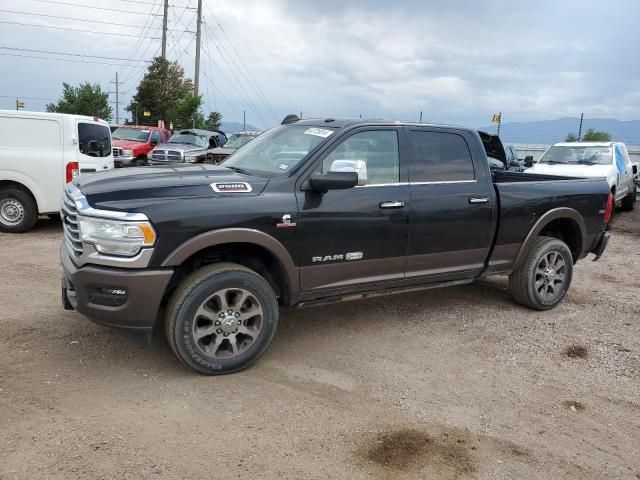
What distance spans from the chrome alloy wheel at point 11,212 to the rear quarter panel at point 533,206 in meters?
7.54

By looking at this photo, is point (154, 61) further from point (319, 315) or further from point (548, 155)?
point (319, 315)

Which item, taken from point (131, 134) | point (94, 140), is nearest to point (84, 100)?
point (131, 134)

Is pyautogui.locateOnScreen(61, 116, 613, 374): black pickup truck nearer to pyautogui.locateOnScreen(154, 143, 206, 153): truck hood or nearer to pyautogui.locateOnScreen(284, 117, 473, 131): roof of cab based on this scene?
pyautogui.locateOnScreen(284, 117, 473, 131): roof of cab

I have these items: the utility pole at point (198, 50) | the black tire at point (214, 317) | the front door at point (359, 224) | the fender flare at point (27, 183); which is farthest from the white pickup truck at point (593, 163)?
the utility pole at point (198, 50)

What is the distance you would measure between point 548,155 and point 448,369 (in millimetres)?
11045

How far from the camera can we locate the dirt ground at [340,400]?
2.99 metres

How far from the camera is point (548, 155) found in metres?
13.8

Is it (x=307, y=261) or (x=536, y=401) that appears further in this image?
(x=307, y=261)

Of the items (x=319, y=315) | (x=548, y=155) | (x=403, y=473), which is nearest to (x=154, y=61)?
(x=548, y=155)

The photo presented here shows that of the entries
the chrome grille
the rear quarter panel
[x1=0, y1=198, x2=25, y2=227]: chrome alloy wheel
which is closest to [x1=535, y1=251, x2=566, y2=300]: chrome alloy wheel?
the rear quarter panel

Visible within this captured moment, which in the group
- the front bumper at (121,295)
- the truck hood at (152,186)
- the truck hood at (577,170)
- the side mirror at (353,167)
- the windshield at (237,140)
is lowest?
the front bumper at (121,295)

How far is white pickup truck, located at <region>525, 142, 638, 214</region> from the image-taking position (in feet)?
40.4

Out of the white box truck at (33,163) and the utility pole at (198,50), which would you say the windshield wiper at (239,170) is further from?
the utility pole at (198,50)

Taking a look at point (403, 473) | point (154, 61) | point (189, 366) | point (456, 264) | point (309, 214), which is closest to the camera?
point (403, 473)
